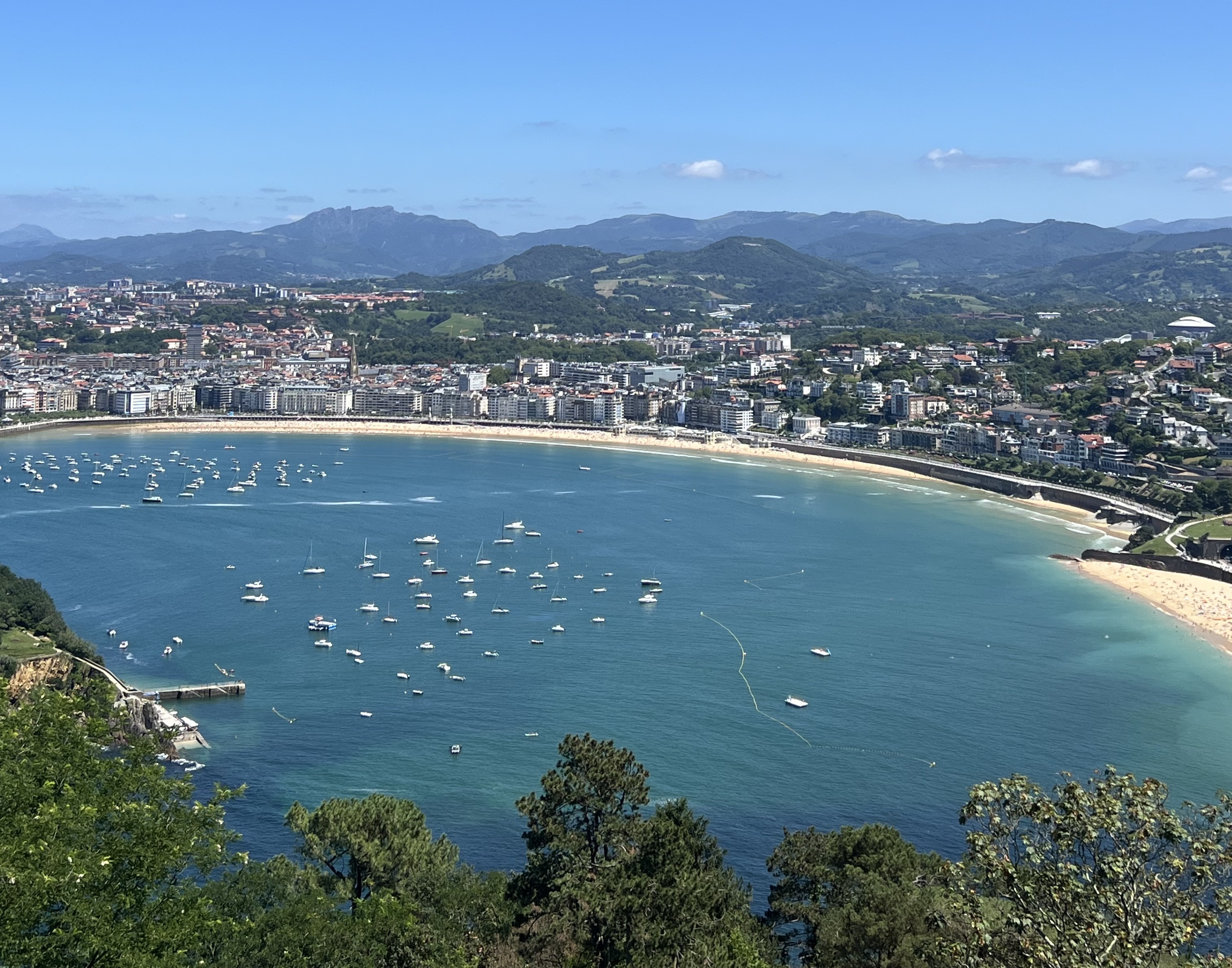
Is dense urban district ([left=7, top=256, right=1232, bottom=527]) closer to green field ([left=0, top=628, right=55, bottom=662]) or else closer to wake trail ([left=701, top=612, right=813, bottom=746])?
wake trail ([left=701, top=612, right=813, bottom=746])

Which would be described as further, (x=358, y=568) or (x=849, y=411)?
(x=849, y=411)

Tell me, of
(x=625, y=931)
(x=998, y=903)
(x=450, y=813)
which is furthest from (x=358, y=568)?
(x=998, y=903)

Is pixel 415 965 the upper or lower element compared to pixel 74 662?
upper

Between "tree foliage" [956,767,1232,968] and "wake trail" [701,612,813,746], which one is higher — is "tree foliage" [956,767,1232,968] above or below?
above

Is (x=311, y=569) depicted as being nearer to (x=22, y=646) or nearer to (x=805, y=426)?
(x=22, y=646)

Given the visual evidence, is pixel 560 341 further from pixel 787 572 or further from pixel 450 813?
pixel 450 813

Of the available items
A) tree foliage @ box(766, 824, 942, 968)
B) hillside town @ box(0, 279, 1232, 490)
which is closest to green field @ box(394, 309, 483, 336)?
hillside town @ box(0, 279, 1232, 490)

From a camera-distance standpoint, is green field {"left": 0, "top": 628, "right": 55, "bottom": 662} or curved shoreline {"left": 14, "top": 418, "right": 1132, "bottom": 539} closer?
green field {"left": 0, "top": 628, "right": 55, "bottom": 662}

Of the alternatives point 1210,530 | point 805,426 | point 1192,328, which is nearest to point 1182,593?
point 1210,530
